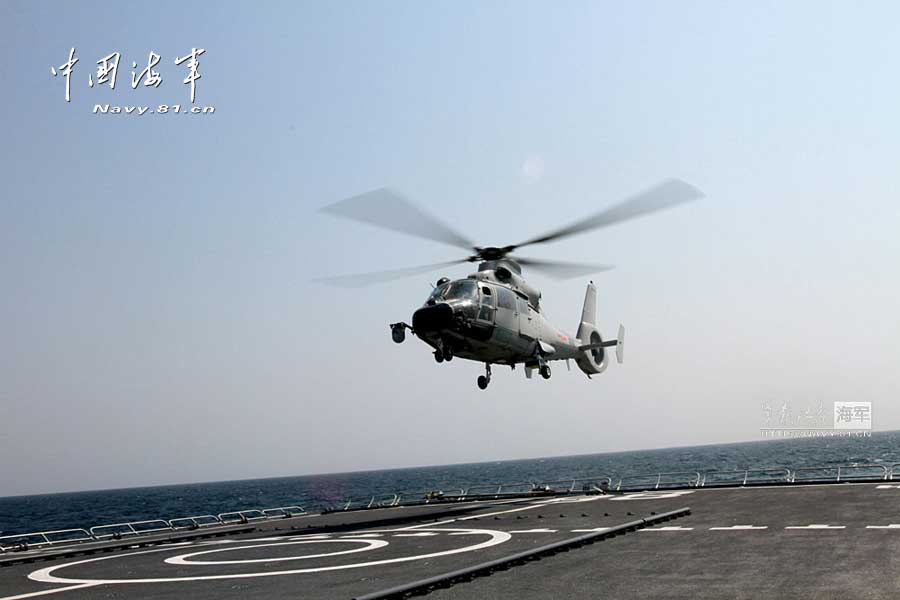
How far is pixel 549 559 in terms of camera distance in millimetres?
18375

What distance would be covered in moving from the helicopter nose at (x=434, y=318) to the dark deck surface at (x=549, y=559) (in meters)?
7.24

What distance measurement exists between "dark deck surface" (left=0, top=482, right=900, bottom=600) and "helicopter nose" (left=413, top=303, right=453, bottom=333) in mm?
7237

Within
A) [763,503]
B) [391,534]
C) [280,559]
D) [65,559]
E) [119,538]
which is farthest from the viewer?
[119,538]

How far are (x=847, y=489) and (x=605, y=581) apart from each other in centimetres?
2524

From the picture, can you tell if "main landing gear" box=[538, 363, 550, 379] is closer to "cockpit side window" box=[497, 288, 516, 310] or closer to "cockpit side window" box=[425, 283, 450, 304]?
"cockpit side window" box=[497, 288, 516, 310]

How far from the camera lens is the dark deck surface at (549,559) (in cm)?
1457

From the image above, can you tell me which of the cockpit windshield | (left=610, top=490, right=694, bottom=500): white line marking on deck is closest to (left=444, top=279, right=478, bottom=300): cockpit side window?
the cockpit windshield

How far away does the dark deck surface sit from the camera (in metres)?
14.6

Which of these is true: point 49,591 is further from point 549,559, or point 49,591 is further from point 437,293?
point 437,293

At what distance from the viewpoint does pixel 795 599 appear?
12578mm

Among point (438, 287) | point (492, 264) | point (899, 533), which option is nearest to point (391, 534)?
point (438, 287)

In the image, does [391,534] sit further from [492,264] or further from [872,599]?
[872,599]

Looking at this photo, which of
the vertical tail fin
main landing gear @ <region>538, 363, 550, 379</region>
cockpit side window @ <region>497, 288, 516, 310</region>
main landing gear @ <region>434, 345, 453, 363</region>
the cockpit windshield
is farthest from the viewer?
the vertical tail fin

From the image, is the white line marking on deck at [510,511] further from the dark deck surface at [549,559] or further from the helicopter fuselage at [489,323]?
the helicopter fuselage at [489,323]
